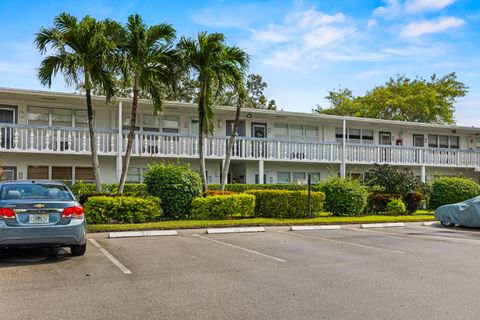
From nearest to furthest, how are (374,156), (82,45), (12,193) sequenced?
(12,193)
(82,45)
(374,156)

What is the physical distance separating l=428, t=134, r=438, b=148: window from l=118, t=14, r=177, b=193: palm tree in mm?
19938

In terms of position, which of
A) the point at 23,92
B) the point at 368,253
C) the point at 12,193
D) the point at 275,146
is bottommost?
the point at 368,253

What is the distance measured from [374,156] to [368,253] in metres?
17.8

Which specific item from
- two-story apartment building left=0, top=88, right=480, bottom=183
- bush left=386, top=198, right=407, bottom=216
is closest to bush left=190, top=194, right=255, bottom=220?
two-story apartment building left=0, top=88, right=480, bottom=183

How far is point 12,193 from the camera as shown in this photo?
8.81 m

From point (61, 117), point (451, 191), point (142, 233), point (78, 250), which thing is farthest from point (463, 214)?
point (61, 117)

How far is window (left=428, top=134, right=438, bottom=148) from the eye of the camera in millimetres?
30859

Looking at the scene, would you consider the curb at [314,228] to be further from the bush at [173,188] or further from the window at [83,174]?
the window at [83,174]

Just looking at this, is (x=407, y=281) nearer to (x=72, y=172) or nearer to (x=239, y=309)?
(x=239, y=309)

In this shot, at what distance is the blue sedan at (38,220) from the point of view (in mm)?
8227

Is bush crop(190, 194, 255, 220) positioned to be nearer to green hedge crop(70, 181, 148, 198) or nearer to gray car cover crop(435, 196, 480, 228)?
green hedge crop(70, 181, 148, 198)

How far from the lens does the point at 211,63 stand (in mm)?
17500

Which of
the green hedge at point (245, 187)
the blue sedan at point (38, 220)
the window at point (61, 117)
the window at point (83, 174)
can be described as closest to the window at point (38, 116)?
the window at point (61, 117)

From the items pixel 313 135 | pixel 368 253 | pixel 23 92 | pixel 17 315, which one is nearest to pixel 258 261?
pixel 368 253
